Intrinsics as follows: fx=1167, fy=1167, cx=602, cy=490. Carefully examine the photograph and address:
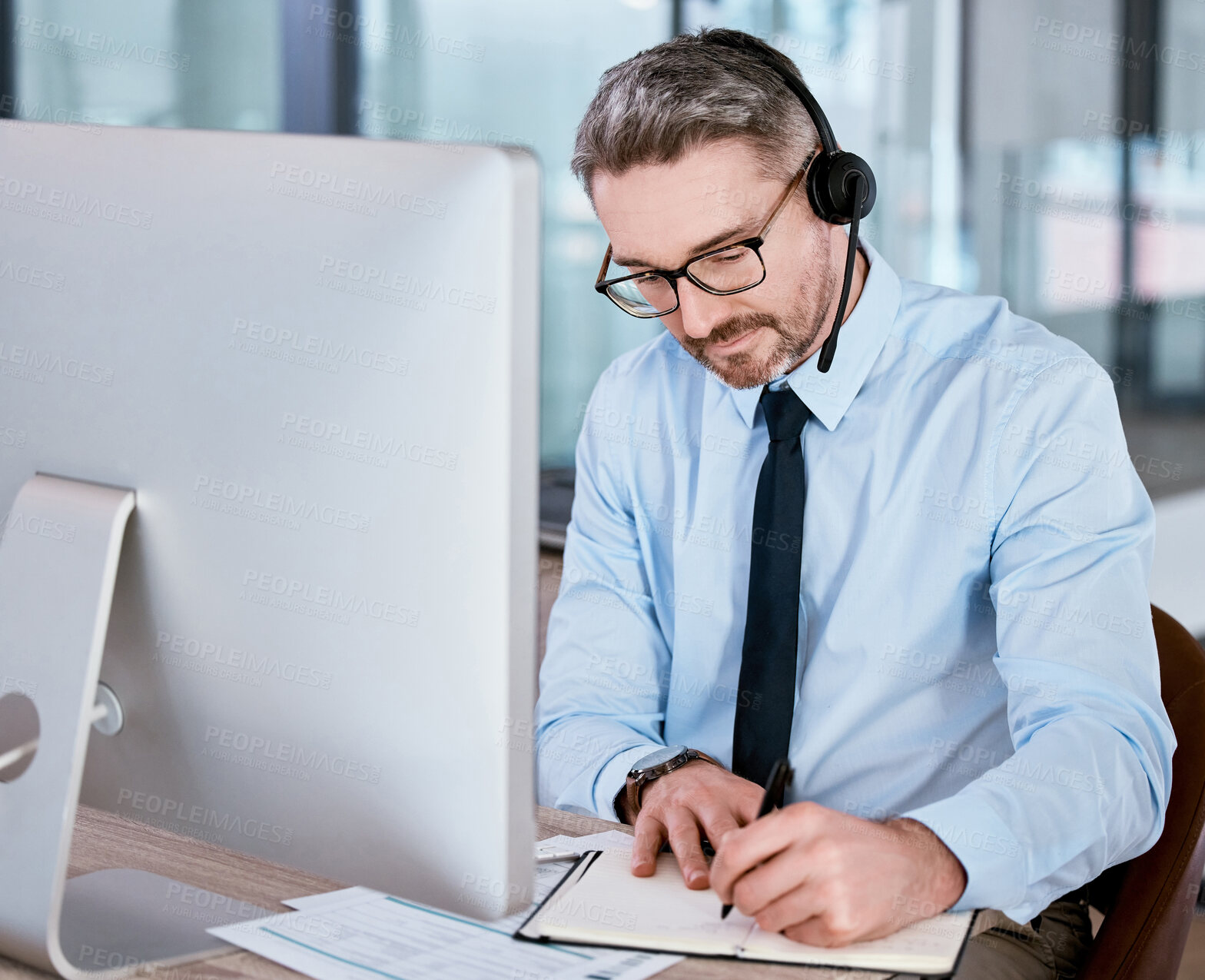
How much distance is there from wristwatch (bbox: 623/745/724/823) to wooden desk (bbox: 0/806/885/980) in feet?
0.21

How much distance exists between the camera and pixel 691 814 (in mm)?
987

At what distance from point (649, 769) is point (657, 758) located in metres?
0.02

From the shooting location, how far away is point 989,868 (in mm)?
885

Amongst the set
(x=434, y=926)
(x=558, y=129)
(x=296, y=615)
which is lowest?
(x=434, y=926)

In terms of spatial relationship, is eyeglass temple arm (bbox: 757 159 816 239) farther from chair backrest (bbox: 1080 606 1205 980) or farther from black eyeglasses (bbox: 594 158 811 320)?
chair backrest (bbox: 1080 606 1205 980)

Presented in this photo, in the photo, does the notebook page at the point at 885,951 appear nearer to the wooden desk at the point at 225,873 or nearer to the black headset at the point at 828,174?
the wooden desk at the point at 225,873

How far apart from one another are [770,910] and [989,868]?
0.20m

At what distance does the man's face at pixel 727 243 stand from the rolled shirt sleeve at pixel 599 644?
223mm

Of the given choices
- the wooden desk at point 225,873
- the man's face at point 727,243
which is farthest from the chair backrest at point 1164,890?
the man's face at point 727,243

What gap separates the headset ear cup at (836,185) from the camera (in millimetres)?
1220

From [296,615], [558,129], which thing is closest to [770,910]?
[296,615]

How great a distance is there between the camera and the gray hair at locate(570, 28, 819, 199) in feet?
3.82

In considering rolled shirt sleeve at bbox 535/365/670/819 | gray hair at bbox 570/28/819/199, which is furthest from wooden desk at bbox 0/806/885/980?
gray hair at bbox 570/28/819/199

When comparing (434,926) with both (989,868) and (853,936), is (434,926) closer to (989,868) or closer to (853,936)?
(853,936)
